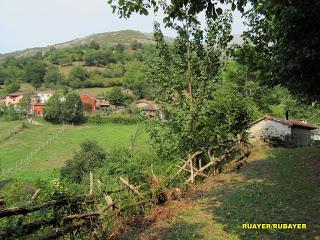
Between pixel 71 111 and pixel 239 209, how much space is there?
91274mm

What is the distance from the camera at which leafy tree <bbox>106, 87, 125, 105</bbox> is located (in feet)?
446

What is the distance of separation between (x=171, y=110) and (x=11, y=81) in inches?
7101

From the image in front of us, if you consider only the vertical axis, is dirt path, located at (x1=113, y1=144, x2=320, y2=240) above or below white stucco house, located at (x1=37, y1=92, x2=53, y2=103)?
above

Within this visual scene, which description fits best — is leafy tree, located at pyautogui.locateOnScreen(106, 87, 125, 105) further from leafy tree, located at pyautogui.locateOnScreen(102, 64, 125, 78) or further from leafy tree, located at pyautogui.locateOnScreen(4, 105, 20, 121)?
leafy tree, located at pyautogui.locateOnScreen(102, 64, 125, 78)

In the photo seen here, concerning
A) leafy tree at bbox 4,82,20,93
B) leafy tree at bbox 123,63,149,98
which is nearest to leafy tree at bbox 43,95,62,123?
leafy tree at bbox 123,63,149,98

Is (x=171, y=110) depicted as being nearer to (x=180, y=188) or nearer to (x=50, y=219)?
(x=180, y=188)

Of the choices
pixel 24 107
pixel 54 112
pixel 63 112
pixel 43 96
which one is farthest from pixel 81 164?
pixel 43 96

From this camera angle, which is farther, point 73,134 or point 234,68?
point 73,134

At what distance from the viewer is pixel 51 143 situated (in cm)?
7725

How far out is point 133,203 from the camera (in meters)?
11.4

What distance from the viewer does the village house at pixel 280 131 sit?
109ft

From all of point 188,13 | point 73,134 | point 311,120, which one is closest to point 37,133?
point 73,134

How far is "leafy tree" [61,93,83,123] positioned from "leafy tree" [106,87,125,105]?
31.6 m
